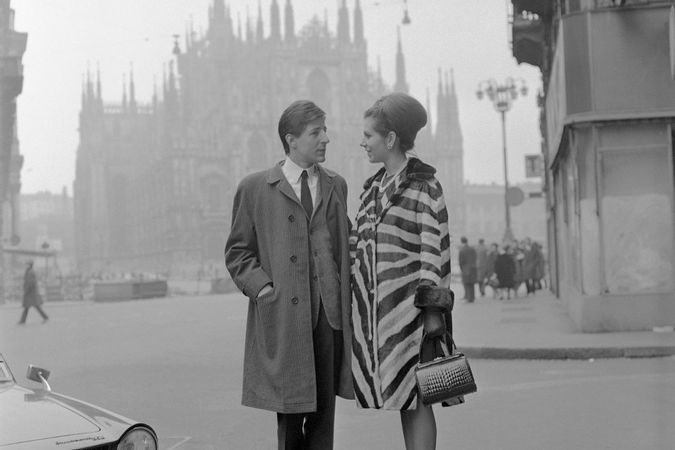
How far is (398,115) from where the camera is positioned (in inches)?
164

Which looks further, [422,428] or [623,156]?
[623,156]

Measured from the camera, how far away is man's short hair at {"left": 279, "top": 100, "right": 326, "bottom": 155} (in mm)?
4219

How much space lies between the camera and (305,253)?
13.4 ft

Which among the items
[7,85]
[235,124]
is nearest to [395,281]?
[7,85]

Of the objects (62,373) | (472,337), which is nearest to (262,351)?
(62,373)

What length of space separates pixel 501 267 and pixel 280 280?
23371 mm

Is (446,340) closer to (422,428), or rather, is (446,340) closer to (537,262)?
(422,428)

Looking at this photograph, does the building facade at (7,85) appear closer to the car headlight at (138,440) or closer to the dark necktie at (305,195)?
the dark necktie at (305,195)

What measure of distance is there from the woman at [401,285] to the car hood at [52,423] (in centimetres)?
100

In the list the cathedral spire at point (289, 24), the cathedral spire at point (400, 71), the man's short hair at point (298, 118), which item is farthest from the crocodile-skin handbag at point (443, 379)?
the cathedral spire at point (400, 71)

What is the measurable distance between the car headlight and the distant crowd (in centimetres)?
2158

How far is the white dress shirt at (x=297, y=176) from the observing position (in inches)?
167

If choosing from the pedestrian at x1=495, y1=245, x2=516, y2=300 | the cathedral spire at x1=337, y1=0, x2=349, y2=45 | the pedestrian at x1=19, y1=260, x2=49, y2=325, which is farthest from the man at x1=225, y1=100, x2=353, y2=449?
the cathedral spire at x1=337, y1=0, x2=349, y2=45

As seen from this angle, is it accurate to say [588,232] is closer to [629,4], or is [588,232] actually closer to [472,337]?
[472,337]
